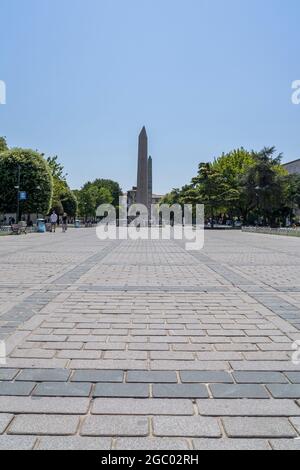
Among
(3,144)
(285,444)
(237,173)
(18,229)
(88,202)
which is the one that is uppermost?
(3,144)

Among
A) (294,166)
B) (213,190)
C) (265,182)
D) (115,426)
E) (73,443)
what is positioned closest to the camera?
(73,443)

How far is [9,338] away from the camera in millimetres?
4473

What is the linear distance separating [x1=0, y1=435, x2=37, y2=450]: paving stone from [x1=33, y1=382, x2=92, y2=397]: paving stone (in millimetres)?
583

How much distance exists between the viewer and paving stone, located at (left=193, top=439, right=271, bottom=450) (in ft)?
7.88

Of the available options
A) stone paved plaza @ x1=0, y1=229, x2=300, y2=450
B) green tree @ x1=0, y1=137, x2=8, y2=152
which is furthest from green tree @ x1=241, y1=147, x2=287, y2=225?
stone paved plaza @ x1=0, y1=229, x2=300, y2=450

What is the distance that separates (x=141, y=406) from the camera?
2910 millimetres

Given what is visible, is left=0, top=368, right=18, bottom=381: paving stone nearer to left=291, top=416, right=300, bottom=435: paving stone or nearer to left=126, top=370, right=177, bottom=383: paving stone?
left=126, top=370, right=177, bottom=383: paving stone

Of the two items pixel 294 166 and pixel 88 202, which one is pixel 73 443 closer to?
pixel 88 202

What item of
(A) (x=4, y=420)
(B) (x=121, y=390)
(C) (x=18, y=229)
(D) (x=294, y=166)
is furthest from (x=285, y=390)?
(D) (x=294, y=166)

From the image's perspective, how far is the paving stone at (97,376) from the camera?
11.0 feet

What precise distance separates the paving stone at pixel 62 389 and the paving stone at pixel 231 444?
102cm

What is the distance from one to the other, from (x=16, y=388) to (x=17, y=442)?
80cm

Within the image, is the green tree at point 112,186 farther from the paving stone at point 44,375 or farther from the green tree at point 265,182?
the paving stone at point 44,375
